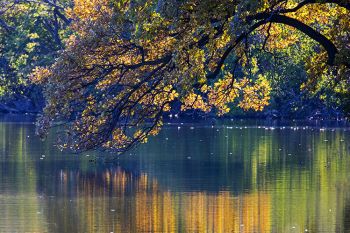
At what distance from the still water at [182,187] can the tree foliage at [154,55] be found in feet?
4.99

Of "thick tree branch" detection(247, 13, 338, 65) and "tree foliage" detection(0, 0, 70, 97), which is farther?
"tree foliage" detection(0, 0, 70, 97)

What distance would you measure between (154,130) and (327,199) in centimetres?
400

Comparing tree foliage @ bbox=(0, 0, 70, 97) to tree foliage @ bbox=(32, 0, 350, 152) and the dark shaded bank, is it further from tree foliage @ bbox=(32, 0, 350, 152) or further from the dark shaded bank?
tree foliage @ bbox=(32, 0, 350, 152)

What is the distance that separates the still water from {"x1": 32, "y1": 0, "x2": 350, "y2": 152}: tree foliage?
4.99ft

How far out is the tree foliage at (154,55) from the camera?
→ 1909cm

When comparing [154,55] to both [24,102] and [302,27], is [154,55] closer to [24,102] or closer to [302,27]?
[302,27]

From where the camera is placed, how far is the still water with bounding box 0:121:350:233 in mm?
19922

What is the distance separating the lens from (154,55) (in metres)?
22.2

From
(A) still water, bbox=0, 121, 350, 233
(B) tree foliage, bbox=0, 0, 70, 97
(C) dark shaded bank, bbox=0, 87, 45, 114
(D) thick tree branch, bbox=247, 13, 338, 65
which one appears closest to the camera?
(A) still water, bbox=0, 121, 350, 233

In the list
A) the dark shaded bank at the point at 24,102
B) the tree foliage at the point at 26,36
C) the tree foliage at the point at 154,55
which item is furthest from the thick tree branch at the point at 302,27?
the dark shaded bank at the point at 24,102

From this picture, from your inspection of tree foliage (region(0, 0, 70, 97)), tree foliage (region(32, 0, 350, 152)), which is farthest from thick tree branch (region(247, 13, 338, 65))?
tree foliage (region(0, 0, 70, 97))

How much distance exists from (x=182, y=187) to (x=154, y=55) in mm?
4722

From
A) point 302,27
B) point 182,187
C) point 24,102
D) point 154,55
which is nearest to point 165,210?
point 154,55

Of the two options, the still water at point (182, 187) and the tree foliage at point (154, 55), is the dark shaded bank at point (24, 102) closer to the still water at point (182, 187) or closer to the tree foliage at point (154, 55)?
the still water at point (182, 187)
